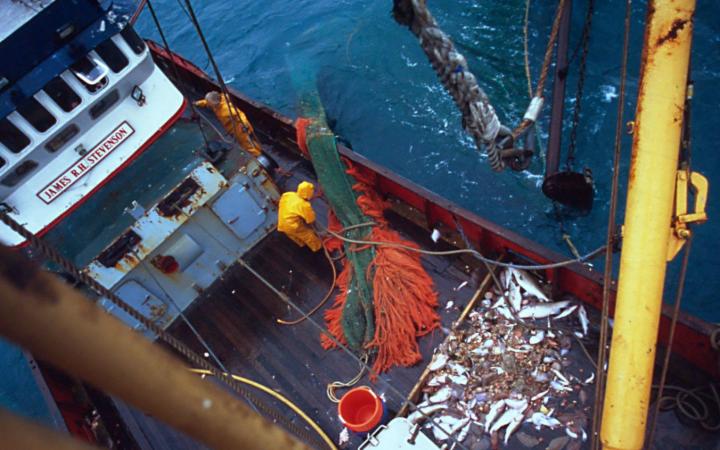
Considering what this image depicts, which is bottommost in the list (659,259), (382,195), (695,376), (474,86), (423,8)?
(695,376)

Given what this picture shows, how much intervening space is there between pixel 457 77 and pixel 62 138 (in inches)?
271

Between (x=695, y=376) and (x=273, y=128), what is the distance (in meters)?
7.85

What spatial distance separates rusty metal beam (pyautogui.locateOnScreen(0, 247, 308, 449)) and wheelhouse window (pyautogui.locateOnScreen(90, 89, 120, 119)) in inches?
329

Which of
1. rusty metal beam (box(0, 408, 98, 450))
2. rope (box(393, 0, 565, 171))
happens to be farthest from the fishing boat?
rusty metal beam (box(0, 408, 98, 450))

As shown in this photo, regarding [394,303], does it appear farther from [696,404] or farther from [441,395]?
[696,404]

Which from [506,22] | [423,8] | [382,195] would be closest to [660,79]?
[423,8]

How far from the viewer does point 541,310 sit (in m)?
5.94

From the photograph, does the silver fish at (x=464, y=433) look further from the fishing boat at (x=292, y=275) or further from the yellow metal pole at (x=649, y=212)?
the yellow metal pole at (x=649, y=212)

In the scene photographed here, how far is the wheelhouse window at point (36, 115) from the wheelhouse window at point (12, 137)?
0.72ft

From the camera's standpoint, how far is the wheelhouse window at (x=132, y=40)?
7.96 m

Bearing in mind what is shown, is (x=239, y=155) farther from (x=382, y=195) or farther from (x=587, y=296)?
(x=587, y=296)

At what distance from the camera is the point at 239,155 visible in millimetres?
8406

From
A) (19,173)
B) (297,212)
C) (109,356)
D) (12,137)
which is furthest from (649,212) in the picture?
(19,173)

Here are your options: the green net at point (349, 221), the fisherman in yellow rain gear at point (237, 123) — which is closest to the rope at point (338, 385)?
the green net at point (349, 221)
